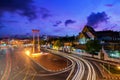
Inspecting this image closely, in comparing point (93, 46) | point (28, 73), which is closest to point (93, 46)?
point (93, 46)

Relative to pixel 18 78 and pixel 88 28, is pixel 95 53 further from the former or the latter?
pixel 18 78

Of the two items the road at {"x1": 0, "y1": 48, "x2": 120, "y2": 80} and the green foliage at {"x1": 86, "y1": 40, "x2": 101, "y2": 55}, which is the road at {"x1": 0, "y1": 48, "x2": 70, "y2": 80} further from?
the green foliage at {"x1": 86, "y1": 40, "x2": 101, "y2": 55}

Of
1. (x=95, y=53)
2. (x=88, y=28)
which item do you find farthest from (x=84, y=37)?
(x=95, y=53)

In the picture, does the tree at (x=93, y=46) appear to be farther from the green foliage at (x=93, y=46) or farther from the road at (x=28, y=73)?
the road at (x=28, y=73)

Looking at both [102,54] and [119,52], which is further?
[102,54]

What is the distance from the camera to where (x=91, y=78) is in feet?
160

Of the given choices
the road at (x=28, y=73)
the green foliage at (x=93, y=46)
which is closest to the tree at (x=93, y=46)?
the green foliage at (x=93, y=46)

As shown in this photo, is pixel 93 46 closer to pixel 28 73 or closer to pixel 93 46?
pixel 93 46

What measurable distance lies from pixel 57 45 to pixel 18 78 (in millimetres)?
117463

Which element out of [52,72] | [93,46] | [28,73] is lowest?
[28,73]

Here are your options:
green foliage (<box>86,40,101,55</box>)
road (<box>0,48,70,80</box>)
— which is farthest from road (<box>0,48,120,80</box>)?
green foliage (<box>86,40,101,55</box>)

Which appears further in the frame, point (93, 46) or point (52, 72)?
point (93, 46)

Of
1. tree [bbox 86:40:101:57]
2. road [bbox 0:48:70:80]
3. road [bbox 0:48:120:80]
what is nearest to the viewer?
road [bbox 0:48:120:80]

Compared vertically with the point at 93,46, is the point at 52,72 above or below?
below
